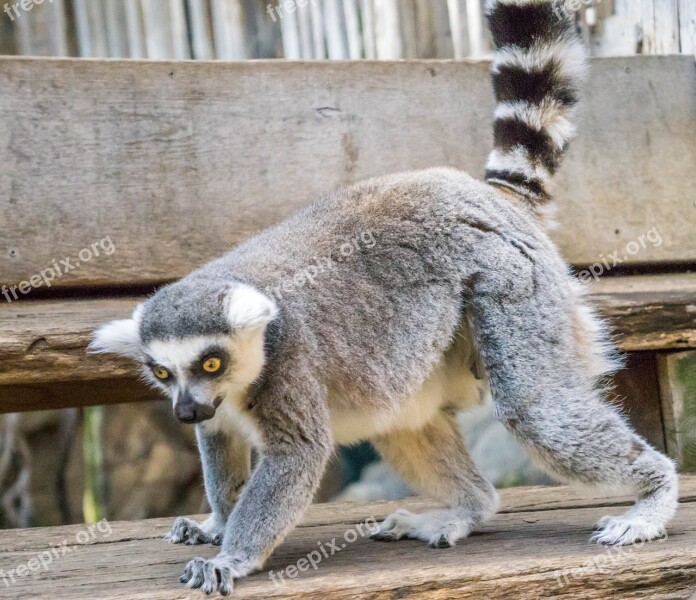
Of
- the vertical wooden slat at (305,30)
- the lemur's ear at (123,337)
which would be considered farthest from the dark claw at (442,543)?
the vertical wooden slat at (305,30)

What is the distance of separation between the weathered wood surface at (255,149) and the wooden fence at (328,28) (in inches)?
16.7

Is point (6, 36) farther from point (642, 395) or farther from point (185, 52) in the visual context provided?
point (642, 395)

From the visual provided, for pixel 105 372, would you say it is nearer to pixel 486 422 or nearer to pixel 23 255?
pixel 23 255

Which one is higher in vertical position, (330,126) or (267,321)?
(330,126)

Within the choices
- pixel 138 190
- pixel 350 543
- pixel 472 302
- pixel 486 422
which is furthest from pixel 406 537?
pixel 486 422

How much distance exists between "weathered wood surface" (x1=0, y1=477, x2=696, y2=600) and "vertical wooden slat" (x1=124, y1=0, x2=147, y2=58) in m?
4.26

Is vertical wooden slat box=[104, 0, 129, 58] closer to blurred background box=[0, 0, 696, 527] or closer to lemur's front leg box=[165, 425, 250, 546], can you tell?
blurred background box=[0, 0, 696, 527]

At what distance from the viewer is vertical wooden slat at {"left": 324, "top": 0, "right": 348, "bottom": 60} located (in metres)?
6.32

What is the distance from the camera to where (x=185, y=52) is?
22.2 feet

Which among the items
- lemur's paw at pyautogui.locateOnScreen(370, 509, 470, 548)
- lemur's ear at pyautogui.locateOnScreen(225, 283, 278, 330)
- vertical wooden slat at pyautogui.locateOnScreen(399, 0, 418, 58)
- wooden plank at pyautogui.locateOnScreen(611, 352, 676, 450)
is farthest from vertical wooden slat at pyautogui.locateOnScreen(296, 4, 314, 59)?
lemur's paw at pyautogui.locateOnScreen(370, 509, 470, 548)

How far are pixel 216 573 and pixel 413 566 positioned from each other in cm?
A: 74

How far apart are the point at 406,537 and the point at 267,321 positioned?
1276 millimetres

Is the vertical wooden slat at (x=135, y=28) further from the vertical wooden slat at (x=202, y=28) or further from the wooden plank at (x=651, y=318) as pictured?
the wooden plank at (x=651, y=318)

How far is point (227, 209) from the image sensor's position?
199 inches
